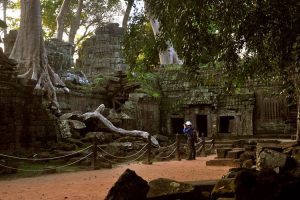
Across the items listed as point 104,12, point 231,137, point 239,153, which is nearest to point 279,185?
point 239,153

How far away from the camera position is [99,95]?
2419 cm

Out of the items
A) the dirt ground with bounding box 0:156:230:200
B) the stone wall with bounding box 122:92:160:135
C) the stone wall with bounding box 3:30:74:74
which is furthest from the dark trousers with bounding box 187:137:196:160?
the stone wall with bounding box 3:30:74:74

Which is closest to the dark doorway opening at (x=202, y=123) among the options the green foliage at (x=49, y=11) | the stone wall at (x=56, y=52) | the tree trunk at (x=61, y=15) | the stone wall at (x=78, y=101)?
the stone wall at (x=78, y=101)

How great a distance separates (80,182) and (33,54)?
11.4 metres

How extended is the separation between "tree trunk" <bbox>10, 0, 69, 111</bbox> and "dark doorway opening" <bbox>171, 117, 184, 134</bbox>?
28.1 ft

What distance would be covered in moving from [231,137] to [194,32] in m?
16.3

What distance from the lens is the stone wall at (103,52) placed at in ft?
106

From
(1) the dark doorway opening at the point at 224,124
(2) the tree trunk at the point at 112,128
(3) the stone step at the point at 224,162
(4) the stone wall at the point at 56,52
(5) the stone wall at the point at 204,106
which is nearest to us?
(3) the stone step at the point at 224,162

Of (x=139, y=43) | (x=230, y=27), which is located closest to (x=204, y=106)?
(x=139, y=43)

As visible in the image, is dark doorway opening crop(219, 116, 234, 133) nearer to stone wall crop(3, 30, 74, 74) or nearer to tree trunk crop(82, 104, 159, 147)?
tree trunk crop(82, 104, 159, 147)

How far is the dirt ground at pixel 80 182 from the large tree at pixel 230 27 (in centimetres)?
330

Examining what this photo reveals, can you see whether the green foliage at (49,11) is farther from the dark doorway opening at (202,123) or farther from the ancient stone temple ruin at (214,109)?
the dark doorway opening at (202,123)

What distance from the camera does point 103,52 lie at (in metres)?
32.9

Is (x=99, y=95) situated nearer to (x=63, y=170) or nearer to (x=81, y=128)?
(x=81, y=128)
